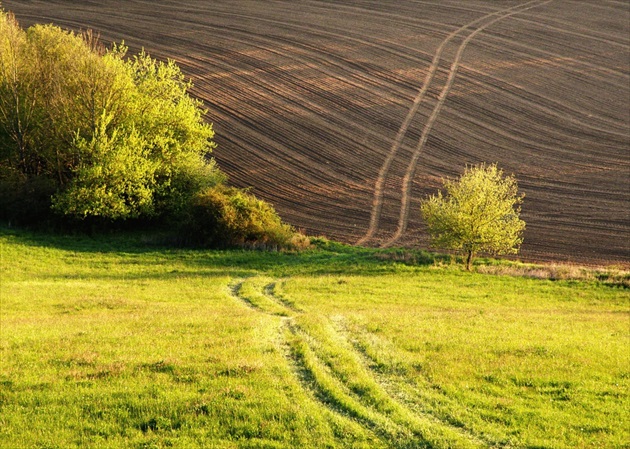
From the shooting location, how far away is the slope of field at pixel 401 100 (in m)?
63.5

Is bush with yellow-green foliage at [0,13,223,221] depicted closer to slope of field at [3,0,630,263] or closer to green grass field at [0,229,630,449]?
slope of field at [3,0,630,263]

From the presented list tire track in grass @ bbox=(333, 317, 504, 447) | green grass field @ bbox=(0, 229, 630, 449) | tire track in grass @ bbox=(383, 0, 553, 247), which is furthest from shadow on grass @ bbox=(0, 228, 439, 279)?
tire track in grass @ bbox=(333, 317, 504, 447)

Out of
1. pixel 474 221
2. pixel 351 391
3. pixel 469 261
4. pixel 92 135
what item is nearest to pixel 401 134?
pixel 474 221

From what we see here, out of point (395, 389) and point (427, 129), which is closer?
point (395, 389)

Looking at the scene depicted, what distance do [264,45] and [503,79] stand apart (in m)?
30.7

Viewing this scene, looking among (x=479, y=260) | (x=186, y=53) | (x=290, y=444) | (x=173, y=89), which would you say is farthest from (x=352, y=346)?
(x=186, y=53)

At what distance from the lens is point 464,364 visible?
779 inches

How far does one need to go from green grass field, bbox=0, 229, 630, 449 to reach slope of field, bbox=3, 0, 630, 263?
2575 centimetres

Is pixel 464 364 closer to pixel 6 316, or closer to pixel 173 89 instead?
pixel 6 316

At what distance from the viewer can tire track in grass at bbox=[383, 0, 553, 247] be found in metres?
60.4

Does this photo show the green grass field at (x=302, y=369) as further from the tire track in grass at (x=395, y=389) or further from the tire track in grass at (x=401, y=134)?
the tire track in grass at (x=401, y=134)

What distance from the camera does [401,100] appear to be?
275 feet

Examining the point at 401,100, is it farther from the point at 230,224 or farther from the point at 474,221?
the point at 230,224

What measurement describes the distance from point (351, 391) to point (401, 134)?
62.0 m
